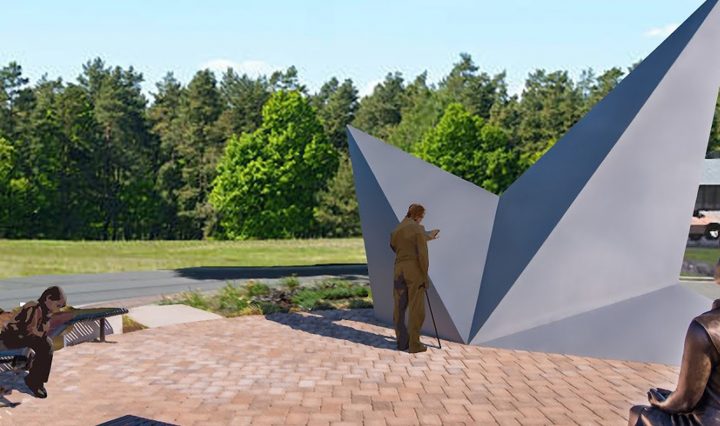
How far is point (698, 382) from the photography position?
304 centimetres

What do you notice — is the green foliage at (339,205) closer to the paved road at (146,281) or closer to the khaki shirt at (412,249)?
the paved road at (146,281)

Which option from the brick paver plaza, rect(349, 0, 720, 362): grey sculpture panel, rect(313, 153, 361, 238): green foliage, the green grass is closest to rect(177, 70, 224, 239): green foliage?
rect(313, 153, 361, 238): green foliage

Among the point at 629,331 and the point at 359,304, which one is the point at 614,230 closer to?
the point at 629,331

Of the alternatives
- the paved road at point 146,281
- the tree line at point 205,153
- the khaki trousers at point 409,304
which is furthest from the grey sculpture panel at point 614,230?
the tree line at point 205,153

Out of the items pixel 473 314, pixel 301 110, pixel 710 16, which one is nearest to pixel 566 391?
pixel 473 314

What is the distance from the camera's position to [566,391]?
7.18m

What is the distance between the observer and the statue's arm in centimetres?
297

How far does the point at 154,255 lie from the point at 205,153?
37.0 m

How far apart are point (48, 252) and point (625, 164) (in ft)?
94.8

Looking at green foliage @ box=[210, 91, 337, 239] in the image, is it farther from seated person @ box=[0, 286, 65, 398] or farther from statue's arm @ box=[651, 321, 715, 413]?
statue's arm @ box=[651, 321, 715, 413]

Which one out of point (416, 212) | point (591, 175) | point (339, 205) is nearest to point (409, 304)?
point (416, 212)

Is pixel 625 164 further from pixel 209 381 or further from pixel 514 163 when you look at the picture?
pixel 514 163

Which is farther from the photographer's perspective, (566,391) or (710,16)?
(710,16)

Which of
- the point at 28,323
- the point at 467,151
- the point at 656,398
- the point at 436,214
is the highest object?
the point at 467,151
